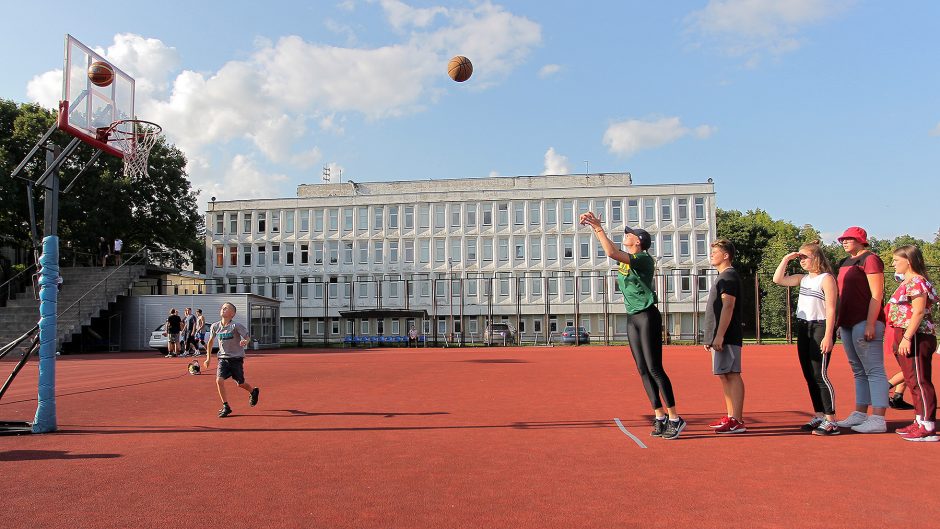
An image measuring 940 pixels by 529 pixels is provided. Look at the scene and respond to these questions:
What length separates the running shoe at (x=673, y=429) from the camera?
665 centimetres

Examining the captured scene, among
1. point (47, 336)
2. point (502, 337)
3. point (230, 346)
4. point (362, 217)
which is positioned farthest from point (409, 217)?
point (47, 336)

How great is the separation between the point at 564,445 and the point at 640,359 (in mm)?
1195

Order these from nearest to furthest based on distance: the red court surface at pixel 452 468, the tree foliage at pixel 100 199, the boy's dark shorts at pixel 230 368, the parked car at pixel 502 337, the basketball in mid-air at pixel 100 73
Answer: the red court surface at pixel 452 468 → the boy's dark shorts at pixel 230 368 → the basketball in mid-air at pixel 100 73 → the tree foliage at pixel 100 199 → the parked car at pixel 502 337

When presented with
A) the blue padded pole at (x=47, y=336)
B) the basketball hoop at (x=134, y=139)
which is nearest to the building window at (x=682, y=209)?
the basketball hoop at (x=134, y=139)

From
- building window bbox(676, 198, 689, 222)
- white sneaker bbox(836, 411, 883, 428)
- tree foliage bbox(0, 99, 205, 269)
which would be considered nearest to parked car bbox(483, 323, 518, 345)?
building window bbox(676, 198, 689, 222)

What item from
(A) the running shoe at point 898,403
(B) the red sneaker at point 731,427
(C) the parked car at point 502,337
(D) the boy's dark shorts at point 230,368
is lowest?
(C) the parked car at point 502,337

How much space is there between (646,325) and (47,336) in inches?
274

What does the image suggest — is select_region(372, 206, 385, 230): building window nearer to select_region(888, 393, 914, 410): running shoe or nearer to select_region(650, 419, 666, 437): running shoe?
select_region(888, 393, 914, 410): running shoe

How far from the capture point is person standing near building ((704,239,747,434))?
6766mm

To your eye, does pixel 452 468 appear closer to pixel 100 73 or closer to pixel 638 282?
pixel 638 282

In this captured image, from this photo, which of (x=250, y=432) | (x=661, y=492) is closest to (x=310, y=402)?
(x=250, y=432)

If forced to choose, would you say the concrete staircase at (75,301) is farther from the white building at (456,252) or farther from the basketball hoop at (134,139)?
the white building at (456,252)

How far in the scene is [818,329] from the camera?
22.4 ft

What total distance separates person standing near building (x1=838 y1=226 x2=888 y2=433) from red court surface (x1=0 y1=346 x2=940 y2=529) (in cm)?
28
